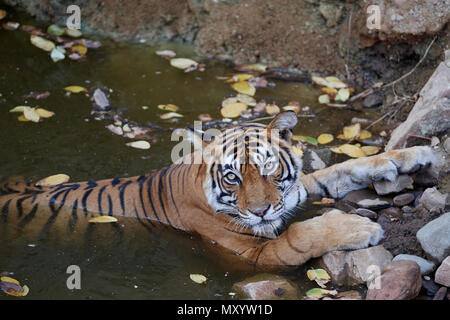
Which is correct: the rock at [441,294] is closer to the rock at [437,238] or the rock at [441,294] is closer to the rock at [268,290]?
the rock at [437,238]

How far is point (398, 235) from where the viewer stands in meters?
Result: 3.14

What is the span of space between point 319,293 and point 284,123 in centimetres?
91

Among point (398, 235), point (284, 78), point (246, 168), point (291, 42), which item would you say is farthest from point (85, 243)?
point (291, 42)

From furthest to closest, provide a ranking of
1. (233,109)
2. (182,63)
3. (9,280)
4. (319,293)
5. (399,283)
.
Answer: (182,63)
(233,109)
(9,280)
(319,293)
(399,283)

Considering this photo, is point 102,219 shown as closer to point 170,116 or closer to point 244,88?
point 170,116

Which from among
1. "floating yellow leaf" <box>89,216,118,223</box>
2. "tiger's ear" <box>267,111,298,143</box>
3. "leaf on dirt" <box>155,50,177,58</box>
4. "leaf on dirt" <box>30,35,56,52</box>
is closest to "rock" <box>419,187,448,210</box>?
"tiger's ear" <box>267,111,298,143</box>

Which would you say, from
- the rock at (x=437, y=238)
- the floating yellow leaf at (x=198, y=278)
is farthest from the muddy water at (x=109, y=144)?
the rock at (x=437, y=238)

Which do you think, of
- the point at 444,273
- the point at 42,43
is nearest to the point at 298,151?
the point at 444,273

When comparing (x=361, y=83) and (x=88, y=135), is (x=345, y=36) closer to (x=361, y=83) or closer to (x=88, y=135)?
(x=361, y=83)

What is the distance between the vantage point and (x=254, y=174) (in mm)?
3145

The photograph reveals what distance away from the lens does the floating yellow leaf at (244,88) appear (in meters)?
5.00

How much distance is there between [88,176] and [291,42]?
229 centimetres

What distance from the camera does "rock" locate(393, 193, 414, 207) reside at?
11.2ft

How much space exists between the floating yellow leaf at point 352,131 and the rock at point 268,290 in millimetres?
1623
